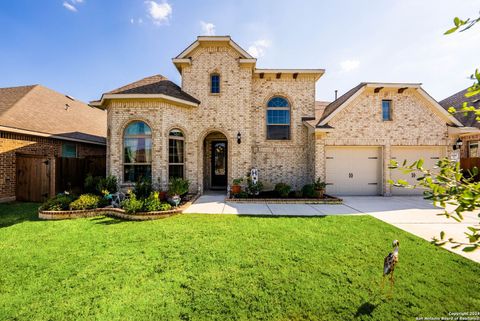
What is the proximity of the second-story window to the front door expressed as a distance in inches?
120

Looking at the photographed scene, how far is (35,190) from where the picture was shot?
356 inches

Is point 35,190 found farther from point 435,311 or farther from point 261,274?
point 435,311

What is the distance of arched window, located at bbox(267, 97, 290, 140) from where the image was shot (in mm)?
11242

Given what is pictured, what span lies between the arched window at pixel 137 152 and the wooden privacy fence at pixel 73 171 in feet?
9.23

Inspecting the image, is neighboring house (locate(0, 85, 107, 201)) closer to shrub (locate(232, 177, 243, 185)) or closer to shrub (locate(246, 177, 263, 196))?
shrub (locate(232, 177, 243, 185))

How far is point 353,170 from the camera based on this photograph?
416 inches

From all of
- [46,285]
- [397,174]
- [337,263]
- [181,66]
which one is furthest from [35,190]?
[397,174]

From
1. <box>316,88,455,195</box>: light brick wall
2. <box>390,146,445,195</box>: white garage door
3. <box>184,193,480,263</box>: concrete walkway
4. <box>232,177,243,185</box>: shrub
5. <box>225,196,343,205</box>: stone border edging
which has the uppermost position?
<box>316,88,455,195</box>: light brick wall

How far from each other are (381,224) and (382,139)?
5971 mm

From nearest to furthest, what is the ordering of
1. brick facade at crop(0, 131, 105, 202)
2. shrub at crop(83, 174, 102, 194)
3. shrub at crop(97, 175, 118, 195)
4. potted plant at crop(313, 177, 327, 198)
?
shrub at crop(97, 175, 118, 195), brick facade at crop(0, 131, 105, 202), shrub at crop(83, 174, 102, 194), potted plant at crop(313, 177, 327, 198)

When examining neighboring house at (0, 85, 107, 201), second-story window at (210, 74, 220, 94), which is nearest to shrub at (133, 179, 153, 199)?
neighboring house at (0, 85, 107, 201)

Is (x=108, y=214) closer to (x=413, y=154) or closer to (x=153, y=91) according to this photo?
(x=153, y=91)

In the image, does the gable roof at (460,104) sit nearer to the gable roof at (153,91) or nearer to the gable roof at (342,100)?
the gable roof at (342,100)

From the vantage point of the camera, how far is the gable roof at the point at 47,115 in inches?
375
